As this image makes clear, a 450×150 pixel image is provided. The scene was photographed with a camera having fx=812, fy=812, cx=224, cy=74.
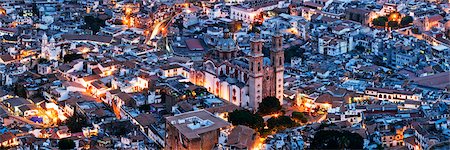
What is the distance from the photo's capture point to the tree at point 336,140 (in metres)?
16.3

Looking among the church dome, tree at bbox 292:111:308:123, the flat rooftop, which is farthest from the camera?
the church dome

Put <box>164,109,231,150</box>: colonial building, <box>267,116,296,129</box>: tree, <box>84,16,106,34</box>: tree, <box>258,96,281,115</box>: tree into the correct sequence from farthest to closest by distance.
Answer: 1. <box>84,16,106,34</box>: tree
2. <box>258,96,281,115</box>: tree
3. <box>267,116,296,129</box>: tree
4. <box>164,109,231,150</box>: colonial building

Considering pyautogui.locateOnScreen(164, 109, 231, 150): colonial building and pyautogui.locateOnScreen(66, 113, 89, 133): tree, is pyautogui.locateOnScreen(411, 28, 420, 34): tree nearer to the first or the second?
pyautogui.locateOnScreen(164, 109, 231, 150): colonial building

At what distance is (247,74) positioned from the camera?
69.8 feet

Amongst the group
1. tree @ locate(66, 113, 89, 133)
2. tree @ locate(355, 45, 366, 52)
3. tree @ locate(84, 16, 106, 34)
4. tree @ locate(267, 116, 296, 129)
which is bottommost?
tree @ locate(66, 113, 89, 133)

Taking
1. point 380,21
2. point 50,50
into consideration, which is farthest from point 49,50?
point 380,21

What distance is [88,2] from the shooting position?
120 ft

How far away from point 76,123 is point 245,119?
4220 millimetres

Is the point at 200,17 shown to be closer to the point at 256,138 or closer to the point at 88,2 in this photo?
the point at 88,2

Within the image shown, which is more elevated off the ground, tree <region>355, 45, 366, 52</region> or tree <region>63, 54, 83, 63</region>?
tree <region>63, 54, 83, 63</region>

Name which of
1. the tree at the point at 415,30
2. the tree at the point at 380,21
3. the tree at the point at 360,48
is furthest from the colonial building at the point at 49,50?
the tree at the point at 415,30

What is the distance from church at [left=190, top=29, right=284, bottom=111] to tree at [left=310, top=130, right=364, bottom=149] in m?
4.43

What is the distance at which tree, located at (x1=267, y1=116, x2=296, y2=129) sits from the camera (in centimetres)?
1942

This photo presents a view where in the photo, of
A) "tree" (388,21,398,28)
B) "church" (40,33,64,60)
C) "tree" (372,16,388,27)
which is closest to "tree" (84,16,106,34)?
"church" (40,33,64,60)
